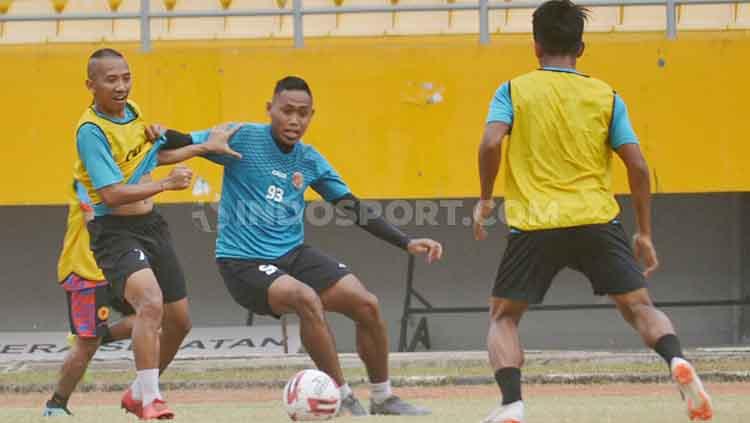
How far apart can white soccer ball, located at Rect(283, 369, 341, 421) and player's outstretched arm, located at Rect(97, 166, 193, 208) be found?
1.26 m

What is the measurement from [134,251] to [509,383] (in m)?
2.61

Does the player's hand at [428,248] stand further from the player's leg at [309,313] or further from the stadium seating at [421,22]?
the stadium seating at [421,22]

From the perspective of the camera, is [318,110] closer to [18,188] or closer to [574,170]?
[18,188]

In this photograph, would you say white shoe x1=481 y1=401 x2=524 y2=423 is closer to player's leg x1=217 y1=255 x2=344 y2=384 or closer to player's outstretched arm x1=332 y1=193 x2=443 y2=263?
player's leg x1=217 y1=255 x2=344 y2=384

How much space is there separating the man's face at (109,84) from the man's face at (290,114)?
935 millimetres

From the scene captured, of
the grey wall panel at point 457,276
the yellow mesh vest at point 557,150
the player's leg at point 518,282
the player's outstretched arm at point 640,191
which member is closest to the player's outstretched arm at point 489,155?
the yellow mesh vest at point 557,150

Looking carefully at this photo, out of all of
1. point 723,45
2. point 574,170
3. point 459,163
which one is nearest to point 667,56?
point 723,45

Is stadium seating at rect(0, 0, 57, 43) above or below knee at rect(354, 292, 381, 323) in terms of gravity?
above

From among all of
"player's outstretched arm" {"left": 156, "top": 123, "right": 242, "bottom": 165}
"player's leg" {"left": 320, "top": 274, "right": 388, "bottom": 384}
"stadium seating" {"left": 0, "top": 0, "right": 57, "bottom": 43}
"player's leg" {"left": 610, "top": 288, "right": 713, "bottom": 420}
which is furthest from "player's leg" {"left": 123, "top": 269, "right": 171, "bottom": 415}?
"stadium seating" {"left": 0, "top": 0, "right": 57, "bottom": 43}

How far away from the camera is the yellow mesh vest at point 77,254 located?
35.5 feet

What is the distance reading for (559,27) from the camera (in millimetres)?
7246

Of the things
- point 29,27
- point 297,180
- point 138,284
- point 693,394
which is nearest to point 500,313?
point 693,394

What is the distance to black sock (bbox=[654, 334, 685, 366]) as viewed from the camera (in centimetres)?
702

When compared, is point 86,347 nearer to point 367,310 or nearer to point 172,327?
point 172,327
